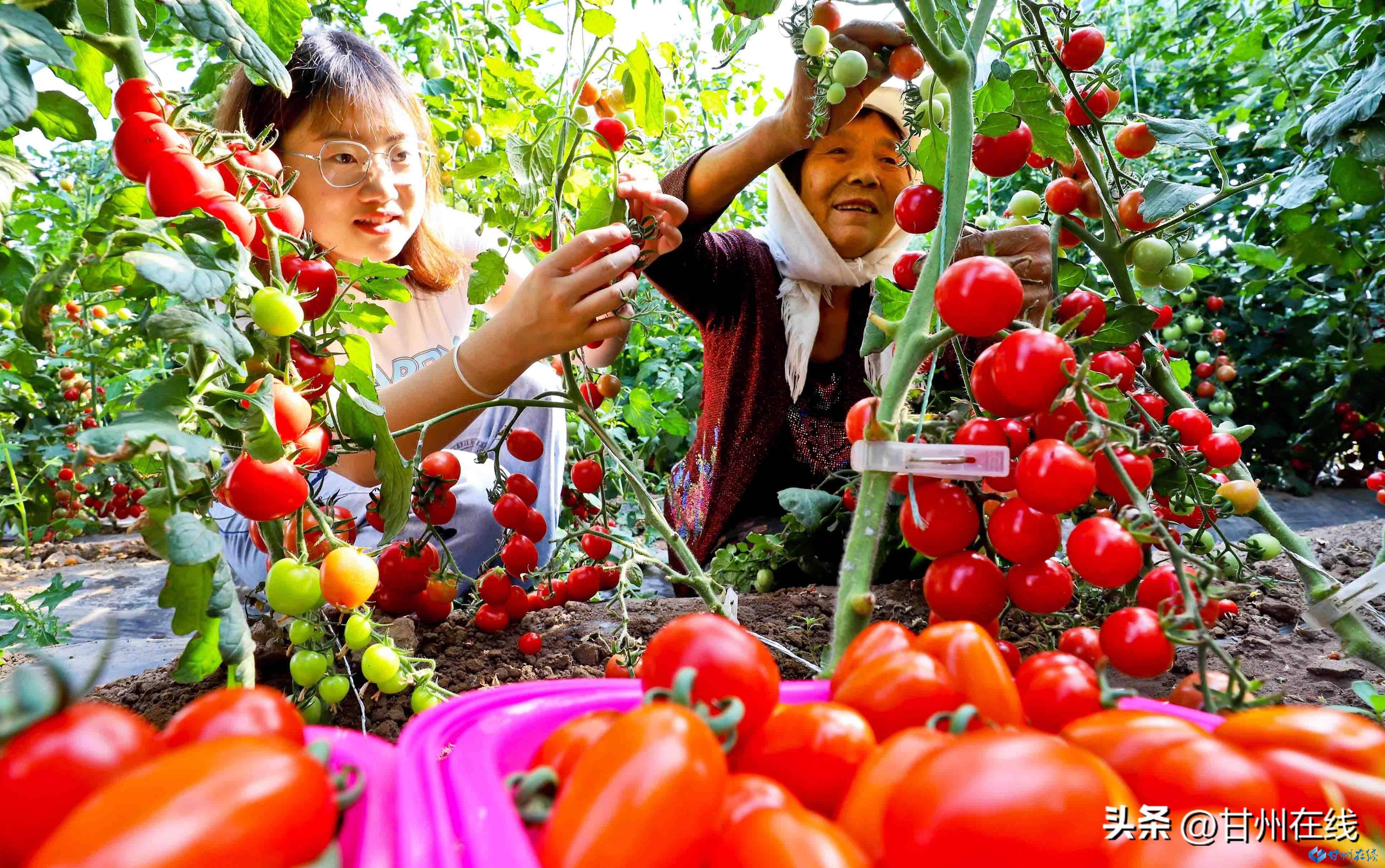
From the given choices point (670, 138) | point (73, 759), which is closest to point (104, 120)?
point (73, 759)

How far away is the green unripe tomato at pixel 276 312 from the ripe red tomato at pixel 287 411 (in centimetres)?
5

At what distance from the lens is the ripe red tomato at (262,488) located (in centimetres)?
62

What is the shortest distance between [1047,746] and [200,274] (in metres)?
0.63

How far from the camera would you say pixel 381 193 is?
1.53 metres

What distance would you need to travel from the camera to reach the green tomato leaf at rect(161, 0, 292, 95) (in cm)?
68

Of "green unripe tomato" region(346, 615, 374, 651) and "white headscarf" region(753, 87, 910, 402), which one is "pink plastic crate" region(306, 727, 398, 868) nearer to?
"green unripe tomato" region(346, 615, 374, 651)

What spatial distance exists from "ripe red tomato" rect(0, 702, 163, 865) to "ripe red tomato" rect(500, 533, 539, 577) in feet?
2.80

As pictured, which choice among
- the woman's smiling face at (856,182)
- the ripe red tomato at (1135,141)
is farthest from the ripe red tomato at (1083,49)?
the woman's smiling face at (856,182)

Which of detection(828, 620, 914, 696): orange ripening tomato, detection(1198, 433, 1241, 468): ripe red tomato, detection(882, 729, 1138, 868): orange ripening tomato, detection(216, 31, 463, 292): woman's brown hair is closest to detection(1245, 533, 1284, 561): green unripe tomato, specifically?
detection(1198, 433, 1241, 468): ripe red tomato

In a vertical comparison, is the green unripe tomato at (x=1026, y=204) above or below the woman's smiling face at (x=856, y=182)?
below

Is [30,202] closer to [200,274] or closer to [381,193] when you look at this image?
[381,193]

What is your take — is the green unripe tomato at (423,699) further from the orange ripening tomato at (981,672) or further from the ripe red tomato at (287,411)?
the orange ripening tomato at (981,672)

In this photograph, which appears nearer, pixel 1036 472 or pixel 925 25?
pixel 1036 472

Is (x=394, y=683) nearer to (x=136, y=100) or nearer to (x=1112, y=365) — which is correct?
(x=136, y=100)
